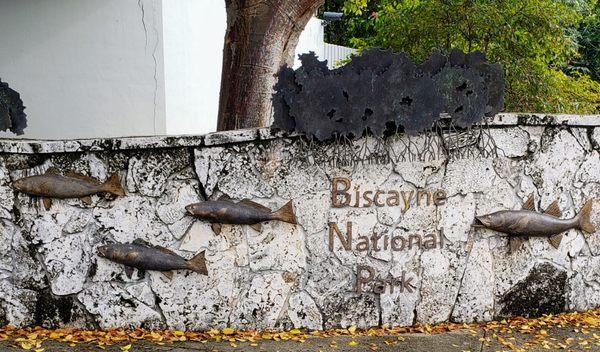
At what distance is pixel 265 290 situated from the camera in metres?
4.53

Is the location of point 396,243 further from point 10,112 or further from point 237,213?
→ point 10,112

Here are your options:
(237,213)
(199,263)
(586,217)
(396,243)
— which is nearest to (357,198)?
(396,243)

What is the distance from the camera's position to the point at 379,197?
4551mm

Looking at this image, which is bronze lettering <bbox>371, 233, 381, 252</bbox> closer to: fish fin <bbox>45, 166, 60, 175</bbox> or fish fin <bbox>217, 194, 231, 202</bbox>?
→ fish fin <bbox>217, 194, 231, 202</bbox>

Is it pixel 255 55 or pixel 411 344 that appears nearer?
pixel 411 344

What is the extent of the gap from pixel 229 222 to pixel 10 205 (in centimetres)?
144

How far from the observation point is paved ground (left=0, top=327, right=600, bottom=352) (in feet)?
13.8

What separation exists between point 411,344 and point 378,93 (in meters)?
1.62

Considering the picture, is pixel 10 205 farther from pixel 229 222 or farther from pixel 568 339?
pixel 568 339

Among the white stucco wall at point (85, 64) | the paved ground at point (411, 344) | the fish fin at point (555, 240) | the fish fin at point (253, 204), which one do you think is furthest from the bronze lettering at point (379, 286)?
the white stucco wall at point (85, 64)

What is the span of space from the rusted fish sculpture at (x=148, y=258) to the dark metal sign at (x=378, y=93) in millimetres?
1084

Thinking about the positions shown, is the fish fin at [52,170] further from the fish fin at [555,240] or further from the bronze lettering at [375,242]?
→ the fish fin at [555,240]

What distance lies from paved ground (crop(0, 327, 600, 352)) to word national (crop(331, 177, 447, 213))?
88 cm

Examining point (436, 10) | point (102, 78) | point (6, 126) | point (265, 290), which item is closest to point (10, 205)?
point (6, 126)
